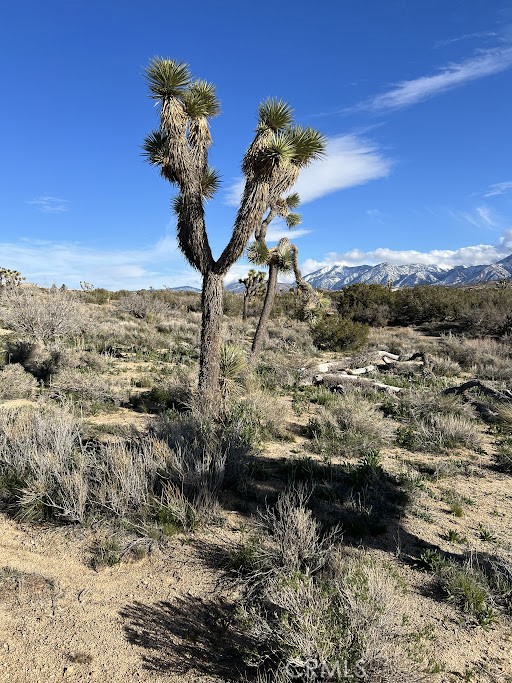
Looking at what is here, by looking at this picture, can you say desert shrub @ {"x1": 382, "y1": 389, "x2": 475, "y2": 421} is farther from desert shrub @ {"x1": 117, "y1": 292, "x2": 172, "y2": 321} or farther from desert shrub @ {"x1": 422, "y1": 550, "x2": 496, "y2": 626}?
desert shrub @ {"x1": 117, "y1": 292, "x2": 172, "y2": 321}

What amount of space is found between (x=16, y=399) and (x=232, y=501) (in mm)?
6352

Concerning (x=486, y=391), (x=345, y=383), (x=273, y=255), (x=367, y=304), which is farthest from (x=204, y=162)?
(x=367, y=304)

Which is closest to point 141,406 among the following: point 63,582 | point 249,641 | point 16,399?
point 16,399

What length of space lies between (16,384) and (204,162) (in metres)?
6.47

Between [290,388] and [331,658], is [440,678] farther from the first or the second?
[290,388]

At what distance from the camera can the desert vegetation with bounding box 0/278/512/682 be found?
116 inches

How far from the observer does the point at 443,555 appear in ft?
14.2

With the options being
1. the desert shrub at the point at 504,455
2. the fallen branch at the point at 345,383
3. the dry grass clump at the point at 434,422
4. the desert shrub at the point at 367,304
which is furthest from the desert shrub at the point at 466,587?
the desert shrub at the point at 367,304

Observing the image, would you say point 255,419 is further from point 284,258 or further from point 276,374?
point 284,258

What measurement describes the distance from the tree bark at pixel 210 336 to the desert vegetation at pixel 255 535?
300 mm

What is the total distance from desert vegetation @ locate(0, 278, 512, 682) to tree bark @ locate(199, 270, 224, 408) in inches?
11.8

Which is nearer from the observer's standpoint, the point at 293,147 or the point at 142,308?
the point at 293,147

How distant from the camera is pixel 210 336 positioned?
8227mm

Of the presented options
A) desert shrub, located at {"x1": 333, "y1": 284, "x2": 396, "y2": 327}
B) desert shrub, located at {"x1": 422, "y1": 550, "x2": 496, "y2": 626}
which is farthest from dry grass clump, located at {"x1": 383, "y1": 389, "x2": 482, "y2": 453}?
desert shrub, located at {"x1": 333, "y1": 284, "x2": 396, "y2": 327}
